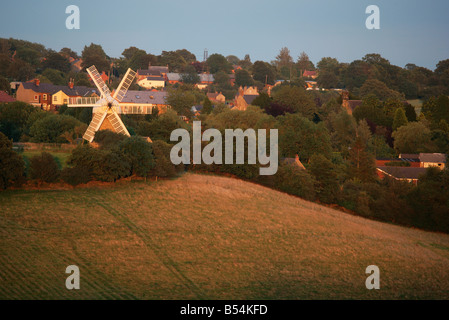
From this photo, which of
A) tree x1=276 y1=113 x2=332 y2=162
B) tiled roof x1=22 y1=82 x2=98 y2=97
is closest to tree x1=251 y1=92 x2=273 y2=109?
tree x1=276 y1=113 x2=332 y2=162

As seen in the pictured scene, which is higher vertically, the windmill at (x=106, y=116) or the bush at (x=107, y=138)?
the windmill at (x=106, y=116)

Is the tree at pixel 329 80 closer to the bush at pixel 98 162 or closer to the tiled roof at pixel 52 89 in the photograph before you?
the tiled roof at pixel 52 89

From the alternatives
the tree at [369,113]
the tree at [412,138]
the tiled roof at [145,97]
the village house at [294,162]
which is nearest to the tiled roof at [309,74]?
the tree at [369,113]

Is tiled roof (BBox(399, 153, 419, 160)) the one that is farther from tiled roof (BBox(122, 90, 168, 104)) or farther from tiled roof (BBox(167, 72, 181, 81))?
tiled roof (BBox(167, 72, 181, 81))

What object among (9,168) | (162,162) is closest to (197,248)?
(9,168)

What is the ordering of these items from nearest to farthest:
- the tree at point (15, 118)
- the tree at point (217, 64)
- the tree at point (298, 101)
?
the tree at point (15, 118)
the tree at point (298, 101)
the tree at point (217, 64)
